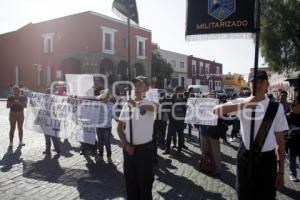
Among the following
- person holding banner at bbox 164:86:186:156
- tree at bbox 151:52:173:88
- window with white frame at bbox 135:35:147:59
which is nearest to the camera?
person holding banner at bbox 164:86:186:156

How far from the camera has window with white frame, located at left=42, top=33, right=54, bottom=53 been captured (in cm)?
3684

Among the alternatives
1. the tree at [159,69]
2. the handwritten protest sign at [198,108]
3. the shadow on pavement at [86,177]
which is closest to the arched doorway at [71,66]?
the tree at [159,69]

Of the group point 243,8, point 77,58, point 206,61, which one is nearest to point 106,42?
point 77,58

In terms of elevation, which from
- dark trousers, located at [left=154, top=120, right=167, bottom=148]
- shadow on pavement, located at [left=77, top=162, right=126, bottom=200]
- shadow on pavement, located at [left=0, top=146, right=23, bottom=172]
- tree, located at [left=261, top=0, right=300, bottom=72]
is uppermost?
tree, located at [left=261, top=0, right=300, bottom=72]

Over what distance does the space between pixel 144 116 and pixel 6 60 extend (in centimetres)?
4419

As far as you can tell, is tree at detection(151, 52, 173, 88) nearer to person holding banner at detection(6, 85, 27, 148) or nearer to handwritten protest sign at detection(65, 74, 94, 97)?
handwritten protest sign at detection(65, 74, 94, 97)

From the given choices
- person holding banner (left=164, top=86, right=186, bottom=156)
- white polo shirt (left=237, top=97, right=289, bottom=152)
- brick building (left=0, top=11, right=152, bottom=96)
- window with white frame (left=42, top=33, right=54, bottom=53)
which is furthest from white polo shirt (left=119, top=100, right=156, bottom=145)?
window with white frame (left=42, top=33, right=54, bottom=53)

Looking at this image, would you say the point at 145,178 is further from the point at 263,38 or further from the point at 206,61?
the point at 206,61

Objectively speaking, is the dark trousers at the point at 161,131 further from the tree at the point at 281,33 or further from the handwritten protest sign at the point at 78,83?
the tree at the point at 281,33

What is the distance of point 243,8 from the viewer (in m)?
4.74

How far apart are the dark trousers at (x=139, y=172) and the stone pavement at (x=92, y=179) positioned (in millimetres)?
1543

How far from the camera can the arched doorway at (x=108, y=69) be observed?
114ft

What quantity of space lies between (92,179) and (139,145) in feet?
9.47

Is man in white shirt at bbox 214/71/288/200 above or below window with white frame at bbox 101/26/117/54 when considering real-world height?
below
